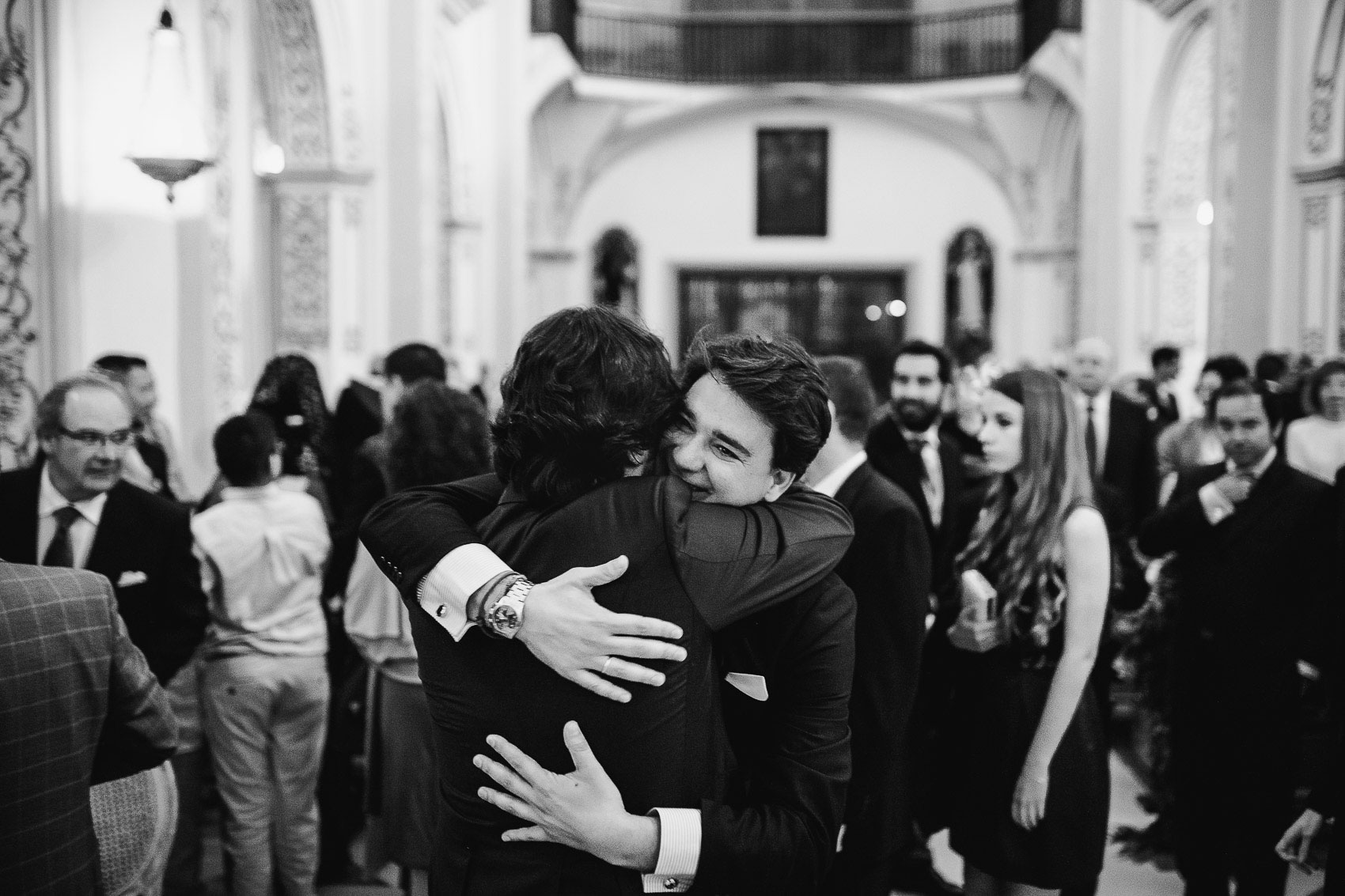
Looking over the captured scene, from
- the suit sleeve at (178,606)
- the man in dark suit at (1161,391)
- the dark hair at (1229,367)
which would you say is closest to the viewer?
the suit sleeve at (178,606)

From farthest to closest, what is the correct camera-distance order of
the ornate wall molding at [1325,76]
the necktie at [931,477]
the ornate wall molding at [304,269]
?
the ornate wall molding at [304,269]
the ornate wall molding at [1325,76]
the necktie at [931,477]

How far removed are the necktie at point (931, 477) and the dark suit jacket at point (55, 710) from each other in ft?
9.57

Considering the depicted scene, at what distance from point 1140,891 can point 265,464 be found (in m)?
3.30

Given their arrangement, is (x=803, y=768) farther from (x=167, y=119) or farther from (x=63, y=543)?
(x=167, y=119)

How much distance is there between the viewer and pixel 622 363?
1.60 meters

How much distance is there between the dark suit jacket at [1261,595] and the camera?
355 cm

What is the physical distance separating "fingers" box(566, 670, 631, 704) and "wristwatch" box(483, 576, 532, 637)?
0.31 feet

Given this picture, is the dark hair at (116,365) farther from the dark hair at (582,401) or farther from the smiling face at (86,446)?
the dark hair at (582,401)

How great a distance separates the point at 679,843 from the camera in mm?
1614

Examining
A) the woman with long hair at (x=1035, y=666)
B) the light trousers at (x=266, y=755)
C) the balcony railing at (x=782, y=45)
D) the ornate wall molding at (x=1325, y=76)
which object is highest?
the balcony railing at (x=782, y=45)

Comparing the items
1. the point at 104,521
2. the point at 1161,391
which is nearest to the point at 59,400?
the point at 104,521

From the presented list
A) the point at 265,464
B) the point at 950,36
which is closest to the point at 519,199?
the point at 950,36

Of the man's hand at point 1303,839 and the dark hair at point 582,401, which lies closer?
the dark hair at point 582,401

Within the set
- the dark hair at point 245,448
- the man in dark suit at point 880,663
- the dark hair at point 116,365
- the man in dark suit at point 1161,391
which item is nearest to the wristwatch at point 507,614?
the man in dark suit at point 880,663
